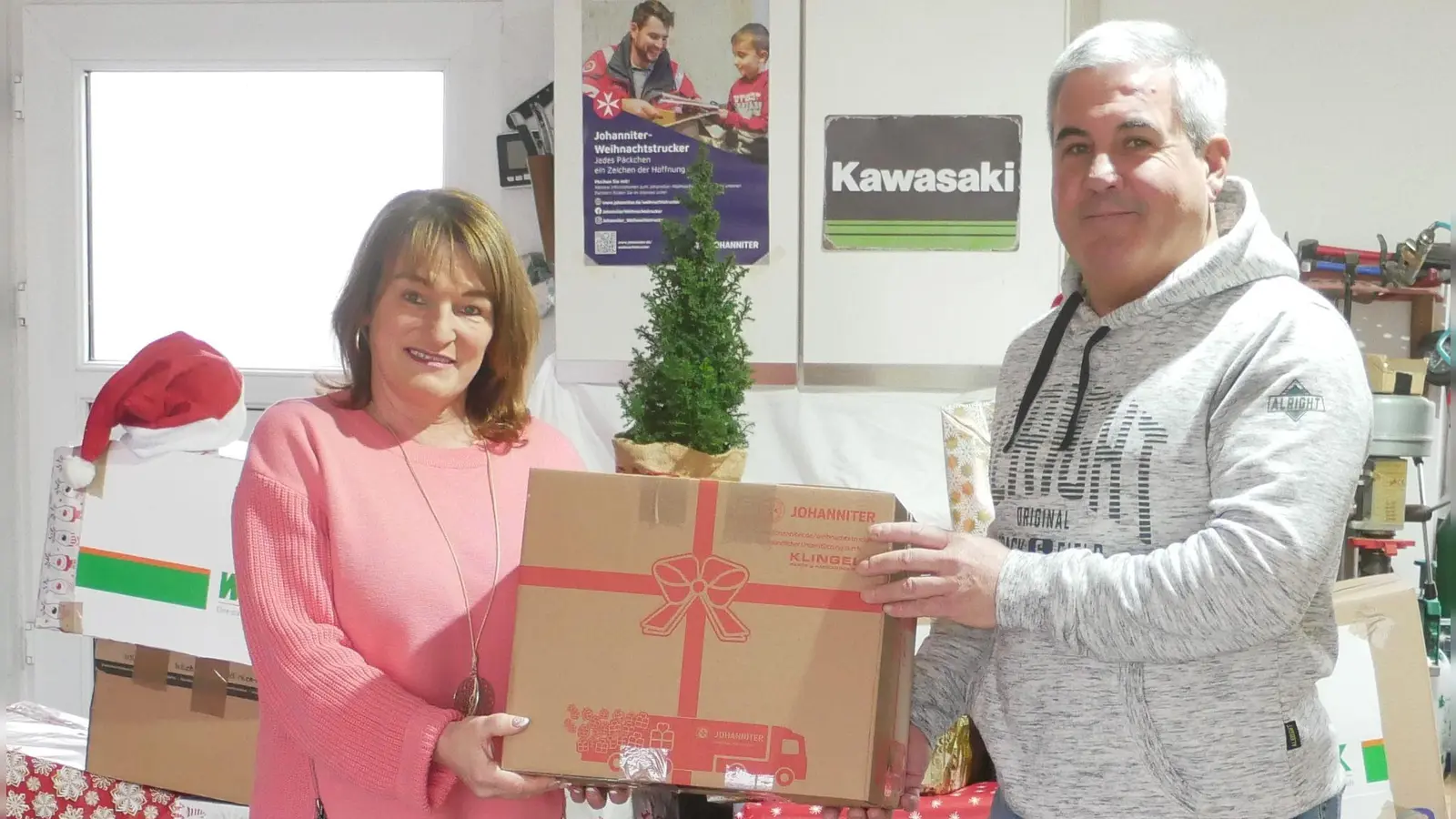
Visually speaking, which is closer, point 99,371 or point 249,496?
point 249,496

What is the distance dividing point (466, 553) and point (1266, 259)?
947mm

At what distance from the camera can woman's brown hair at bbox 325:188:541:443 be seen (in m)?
1.38

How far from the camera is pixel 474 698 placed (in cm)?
129

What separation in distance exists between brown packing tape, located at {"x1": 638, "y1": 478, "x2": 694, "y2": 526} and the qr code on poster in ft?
4.97

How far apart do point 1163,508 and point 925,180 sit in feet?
5.03

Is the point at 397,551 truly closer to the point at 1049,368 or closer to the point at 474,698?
the point at 474,698

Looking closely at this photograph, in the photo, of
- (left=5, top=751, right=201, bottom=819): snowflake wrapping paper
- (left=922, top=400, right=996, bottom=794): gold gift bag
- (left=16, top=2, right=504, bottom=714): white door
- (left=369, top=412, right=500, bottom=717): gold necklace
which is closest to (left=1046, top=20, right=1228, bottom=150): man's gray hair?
(left=369, top=412, right=500, bottom=717): gold necklace

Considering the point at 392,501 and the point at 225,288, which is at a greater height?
the point at 225,288

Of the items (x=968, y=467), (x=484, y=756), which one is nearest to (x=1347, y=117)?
(x=968, y=467)

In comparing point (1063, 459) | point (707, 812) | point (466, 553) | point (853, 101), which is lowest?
point (707, 812)

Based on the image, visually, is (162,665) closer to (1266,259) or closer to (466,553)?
(466,553)

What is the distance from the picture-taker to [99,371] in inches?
126

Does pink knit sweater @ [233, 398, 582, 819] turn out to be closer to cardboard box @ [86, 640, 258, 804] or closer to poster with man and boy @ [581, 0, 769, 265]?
cardboard box @ [86, 640, 258, 804]

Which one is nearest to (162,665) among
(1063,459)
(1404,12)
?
(1063,459)
